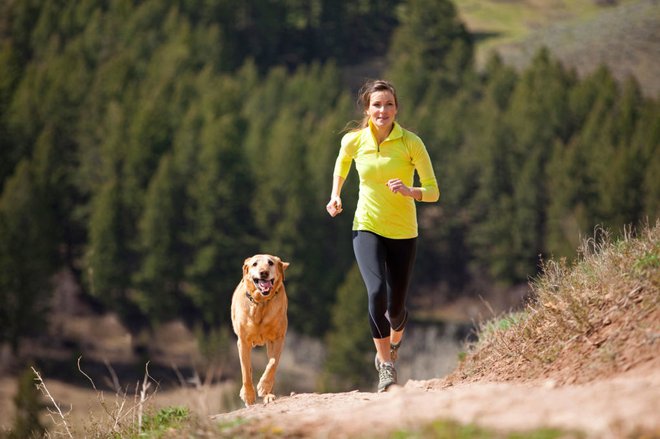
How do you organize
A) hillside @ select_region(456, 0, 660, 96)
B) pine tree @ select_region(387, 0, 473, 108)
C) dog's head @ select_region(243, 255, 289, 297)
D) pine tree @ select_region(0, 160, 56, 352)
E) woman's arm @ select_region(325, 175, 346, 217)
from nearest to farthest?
woman's arm @ select_region(325, 175, 346, 217) < dog's head @ select_region(243, 255, 289, 297) < pine tree @ select_region(0, 160, 56, 352) < pine tree @ select_region(387, 0, 473, 108) < hillside @ select_region(456, 0, 660, 96)

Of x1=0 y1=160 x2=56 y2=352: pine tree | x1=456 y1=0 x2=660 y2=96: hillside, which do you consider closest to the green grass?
x1=456 y1=0 x2=660 y2=96: hillside

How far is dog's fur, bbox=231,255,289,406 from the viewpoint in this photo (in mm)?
8570

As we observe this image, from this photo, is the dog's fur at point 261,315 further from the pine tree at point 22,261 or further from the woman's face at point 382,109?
the pine tree at point 22,261

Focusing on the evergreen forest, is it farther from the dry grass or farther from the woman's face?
the woman's face

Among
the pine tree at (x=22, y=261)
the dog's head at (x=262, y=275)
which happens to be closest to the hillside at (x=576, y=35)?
the pine tree at (x=22, y=261)

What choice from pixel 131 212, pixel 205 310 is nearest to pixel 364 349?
pixel 205 310

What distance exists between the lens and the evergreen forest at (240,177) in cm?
5450

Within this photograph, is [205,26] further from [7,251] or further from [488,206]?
[7,251]

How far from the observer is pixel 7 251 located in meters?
49.2

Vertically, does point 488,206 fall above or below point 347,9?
below

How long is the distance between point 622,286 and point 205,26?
282ft

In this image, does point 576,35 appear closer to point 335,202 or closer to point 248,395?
point 248,395

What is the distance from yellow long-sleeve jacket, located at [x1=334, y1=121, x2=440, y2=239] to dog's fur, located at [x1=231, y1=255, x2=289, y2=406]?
0.95m

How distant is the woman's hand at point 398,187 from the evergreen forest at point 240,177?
41116 mm
